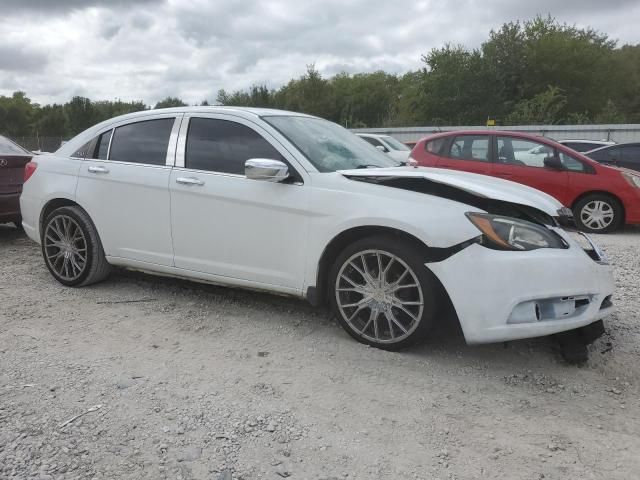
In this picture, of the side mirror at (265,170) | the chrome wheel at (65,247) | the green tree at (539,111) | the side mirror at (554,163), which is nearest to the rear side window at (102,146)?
the chrome wheel at (65,247)

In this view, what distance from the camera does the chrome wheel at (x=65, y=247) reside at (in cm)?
481

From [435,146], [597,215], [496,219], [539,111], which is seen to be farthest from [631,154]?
[539,111]

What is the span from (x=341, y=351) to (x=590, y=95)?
50880 millimetres

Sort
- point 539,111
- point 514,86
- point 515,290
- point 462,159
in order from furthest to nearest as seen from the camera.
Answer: point 514,86
point 539,111
point 462,159
point 515,290

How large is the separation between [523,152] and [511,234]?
19.8 ft

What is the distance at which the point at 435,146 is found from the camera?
9320mm

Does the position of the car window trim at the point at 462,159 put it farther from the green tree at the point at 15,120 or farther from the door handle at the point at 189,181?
the green tree at the point at 15,120

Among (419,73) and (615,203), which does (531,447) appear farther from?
(419,73)

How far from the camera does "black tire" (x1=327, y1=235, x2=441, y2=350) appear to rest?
10.8ft

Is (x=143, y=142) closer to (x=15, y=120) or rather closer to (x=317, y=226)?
(x=317, y=226)

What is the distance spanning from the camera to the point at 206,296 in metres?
4.71

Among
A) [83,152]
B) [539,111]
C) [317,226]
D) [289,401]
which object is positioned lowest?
[289,401]

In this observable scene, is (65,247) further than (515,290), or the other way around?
(65,247)

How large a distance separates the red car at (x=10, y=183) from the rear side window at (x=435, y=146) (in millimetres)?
6116
